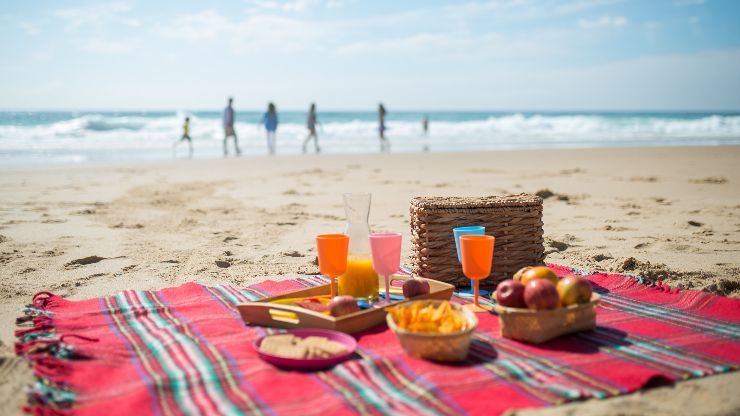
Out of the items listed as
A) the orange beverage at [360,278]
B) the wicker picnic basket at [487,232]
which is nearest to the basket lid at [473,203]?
the wicker picnic basket at [487,232]

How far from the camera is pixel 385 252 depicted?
2863 mm

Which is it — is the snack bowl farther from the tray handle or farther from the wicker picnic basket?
the wicker picnic basket

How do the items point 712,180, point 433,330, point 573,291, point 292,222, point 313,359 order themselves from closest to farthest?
1. point 313,359
2. point 433,330
3. point 573,291
4. point 292,222
5. point 712,180

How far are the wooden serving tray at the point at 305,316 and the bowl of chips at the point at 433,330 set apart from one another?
0.23 metres

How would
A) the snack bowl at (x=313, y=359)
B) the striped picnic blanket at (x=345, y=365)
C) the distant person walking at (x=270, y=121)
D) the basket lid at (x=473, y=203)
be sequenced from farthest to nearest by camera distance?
1. the distant person walking at (x=270, y=121)
2. the basket lid at (x=473, y=203)
3. the snack bowl at (x=313, y=359)
4. the striped picnic blanket at (x=345, y=365)

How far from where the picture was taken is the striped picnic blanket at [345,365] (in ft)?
6.89

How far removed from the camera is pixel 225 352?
2.56 m

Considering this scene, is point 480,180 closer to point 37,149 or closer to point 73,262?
point 73,262

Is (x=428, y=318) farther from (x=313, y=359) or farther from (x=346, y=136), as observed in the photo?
(x=346, y=136)

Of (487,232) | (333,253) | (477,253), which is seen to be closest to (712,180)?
(487,232)

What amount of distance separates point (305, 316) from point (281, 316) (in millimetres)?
186

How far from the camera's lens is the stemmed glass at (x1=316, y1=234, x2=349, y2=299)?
113 inches

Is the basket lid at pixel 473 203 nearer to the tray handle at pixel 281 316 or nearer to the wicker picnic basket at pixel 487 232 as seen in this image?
the wicker picnic basket at pixel 487 232

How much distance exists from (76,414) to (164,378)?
0.34 metres
